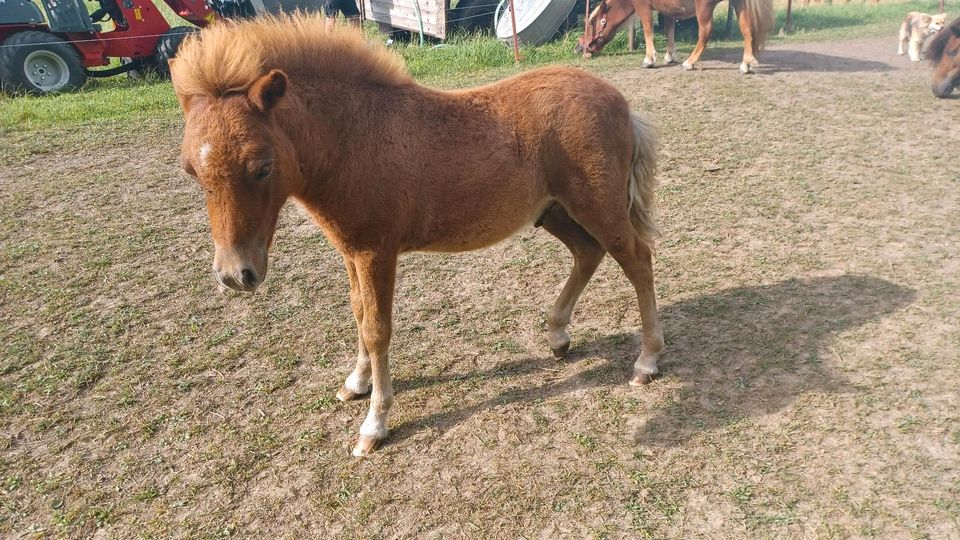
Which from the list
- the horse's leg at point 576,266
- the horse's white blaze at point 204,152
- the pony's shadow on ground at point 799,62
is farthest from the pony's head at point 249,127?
the pony's shadow on ground at point 799,62

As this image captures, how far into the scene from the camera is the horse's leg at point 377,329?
308 cm

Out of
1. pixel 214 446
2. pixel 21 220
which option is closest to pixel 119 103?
pixel 21 220

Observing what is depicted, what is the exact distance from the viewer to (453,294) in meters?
4.70

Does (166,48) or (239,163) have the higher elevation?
(166,48)

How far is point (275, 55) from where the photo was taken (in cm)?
278

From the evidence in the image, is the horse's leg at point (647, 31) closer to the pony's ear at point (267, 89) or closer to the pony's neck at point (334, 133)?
the pony's neck at point (334, 133)

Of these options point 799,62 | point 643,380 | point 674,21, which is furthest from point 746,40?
point 643,380

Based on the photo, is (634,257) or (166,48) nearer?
(634,257)

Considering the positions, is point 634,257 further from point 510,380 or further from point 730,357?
point 510,380

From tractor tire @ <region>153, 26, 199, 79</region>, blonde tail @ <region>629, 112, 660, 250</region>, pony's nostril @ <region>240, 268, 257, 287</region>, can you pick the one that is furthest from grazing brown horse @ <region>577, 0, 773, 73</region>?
pony's nostril @ <region>240, 268, 257, 287</region>

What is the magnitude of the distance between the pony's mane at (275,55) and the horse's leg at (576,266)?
126 centimetres

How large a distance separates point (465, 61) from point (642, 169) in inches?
347

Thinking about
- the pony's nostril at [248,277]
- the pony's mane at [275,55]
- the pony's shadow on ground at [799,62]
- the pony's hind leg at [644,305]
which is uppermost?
the pony's mane at [275,55]

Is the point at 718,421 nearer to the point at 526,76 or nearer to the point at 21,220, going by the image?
the point at 526,76
